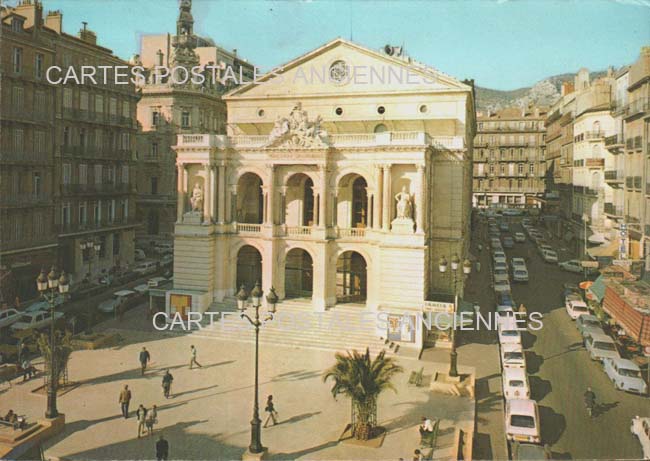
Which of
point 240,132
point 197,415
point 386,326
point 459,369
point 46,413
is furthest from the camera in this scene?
point 240,132

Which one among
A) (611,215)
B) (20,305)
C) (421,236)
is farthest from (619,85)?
(20,305)

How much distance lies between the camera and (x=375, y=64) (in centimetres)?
4028

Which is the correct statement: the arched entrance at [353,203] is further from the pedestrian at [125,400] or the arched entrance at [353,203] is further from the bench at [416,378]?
the pedestrian at [125,400]

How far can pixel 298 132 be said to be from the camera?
1454 inches

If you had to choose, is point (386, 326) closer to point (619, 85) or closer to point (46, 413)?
point (46, 413)

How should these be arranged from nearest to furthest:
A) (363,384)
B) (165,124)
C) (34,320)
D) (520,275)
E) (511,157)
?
1. (363,384)
2. (34,320)
3. (520,275)
4. (165,124)
5. (511,157)

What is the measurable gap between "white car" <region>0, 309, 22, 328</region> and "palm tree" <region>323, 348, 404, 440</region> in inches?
910

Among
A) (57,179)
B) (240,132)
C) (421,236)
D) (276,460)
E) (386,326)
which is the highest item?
(240,132)

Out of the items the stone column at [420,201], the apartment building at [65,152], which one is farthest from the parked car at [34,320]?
the stone column at [420,201]

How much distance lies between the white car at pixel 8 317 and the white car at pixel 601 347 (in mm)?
33697

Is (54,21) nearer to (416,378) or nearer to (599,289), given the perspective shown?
(416,378)

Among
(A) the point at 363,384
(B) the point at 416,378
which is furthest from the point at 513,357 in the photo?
(A) the point at 363,384

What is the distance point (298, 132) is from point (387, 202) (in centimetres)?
743

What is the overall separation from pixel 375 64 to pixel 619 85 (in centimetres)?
2163
